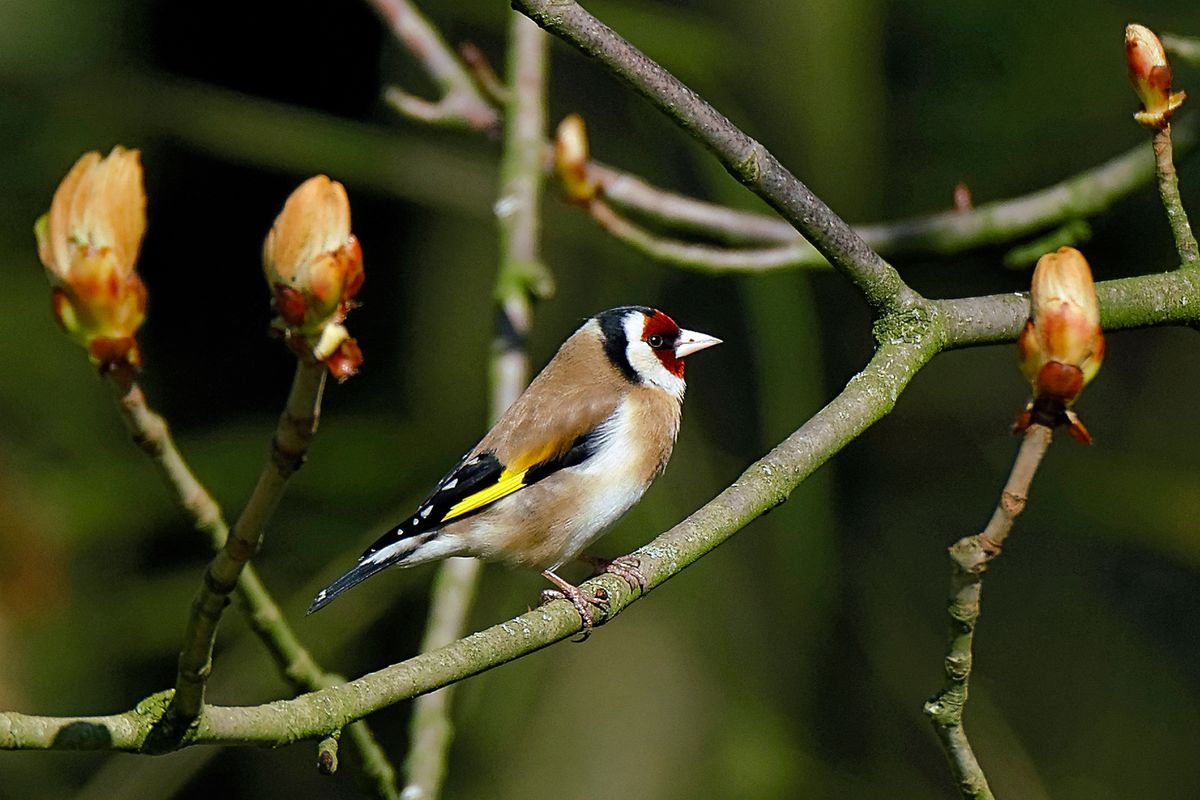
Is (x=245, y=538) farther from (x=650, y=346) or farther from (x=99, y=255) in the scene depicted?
(x=650, y=346)

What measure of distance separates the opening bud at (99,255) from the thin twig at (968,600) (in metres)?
1.00

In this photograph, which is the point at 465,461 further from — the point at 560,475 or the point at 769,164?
the point at 769,164

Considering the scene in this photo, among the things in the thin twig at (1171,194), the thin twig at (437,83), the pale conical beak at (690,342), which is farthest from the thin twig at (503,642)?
the thin twig at (437,83)

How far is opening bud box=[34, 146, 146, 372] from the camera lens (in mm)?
1157

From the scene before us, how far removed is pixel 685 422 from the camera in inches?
199

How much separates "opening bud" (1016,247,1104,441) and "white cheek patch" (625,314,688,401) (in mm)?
2222

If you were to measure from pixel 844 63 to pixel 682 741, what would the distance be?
254 cm

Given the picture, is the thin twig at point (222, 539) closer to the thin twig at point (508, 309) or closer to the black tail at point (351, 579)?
the thin twig at point (508, 309)

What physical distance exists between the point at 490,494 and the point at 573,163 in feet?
2.82

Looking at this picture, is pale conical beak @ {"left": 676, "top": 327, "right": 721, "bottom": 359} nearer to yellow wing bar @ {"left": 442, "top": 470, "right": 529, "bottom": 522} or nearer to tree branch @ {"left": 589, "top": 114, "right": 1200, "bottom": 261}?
tree branch @ {"left": 589, "top": 114, "right": 1200, "bottom": 261}

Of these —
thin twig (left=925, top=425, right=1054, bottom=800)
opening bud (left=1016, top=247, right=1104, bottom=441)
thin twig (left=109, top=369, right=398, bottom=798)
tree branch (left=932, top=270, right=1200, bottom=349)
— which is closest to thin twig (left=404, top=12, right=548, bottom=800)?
thin twig (left=109, top=369, right=398, bottom=798)

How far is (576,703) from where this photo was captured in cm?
493

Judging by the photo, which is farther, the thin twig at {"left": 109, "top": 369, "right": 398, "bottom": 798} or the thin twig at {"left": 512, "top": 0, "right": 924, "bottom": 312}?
the thin twig at {"left": 512, "top": 0, "right": 924, "bottom": 312}

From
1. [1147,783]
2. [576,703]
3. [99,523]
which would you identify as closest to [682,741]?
[576,703]
